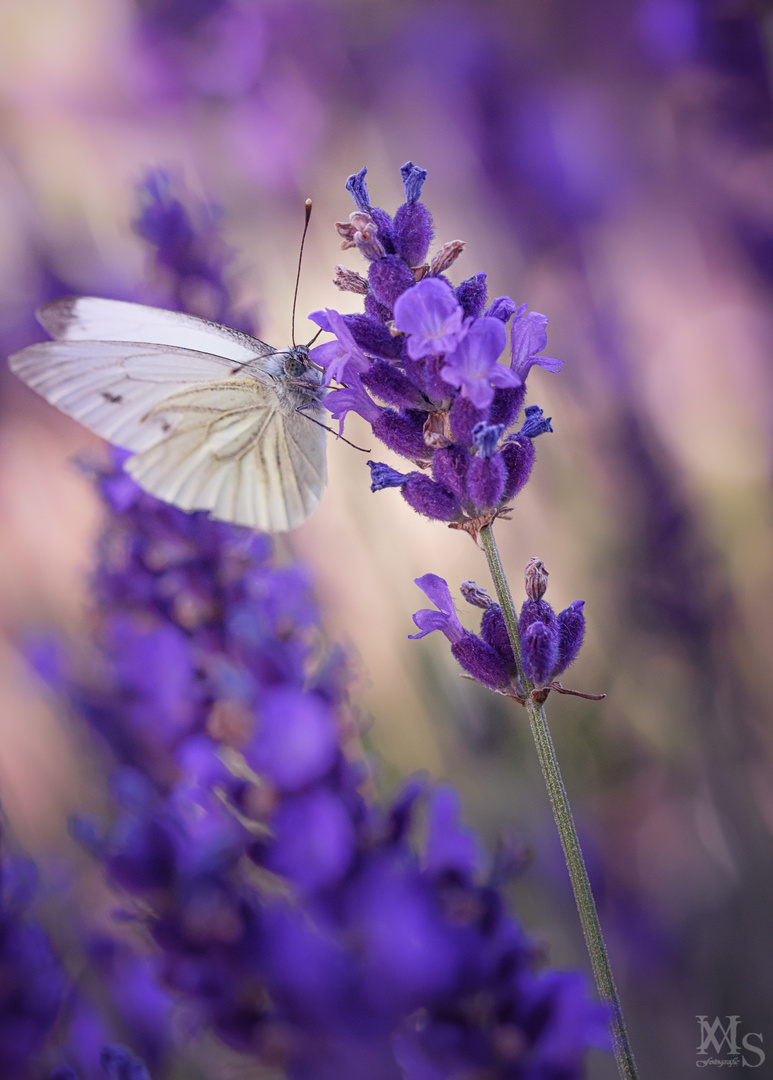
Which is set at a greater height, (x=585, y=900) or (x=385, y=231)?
(x=385, y=231)

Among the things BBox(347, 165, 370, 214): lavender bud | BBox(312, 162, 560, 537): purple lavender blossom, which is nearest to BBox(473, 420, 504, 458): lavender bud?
BBox(312, 162, 560, 537): purple lavender blossom

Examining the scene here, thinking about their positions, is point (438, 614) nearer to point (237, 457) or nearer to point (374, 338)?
point (374, 338)

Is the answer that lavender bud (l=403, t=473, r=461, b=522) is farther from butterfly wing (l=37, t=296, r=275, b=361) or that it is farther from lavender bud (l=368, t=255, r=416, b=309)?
butterfly wing (l=37, t=296, r=275, b=361)

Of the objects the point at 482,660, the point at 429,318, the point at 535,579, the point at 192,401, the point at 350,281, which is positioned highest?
the point at 192,401

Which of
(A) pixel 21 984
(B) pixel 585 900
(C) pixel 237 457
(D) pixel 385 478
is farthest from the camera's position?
(C) pixel 237 457

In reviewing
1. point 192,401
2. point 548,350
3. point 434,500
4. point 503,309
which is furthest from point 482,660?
point 548,350

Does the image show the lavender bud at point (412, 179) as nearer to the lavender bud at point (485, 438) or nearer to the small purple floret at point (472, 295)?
the small purple floret at point (472, 295)
